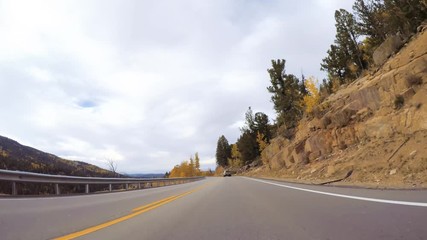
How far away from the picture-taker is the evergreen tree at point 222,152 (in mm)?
163425

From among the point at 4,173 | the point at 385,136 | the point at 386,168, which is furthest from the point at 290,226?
the point at 385,136

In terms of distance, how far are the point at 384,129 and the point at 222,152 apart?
14412 centimetres

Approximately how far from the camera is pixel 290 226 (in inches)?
251

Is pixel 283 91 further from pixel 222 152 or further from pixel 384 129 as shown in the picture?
pixel 222 152

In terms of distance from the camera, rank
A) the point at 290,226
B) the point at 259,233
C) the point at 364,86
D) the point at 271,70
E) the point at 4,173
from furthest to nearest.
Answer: the point at 271,70 → the point at 364,86 → the point at 4,173 → the point at 290,226 → the point at 259,233

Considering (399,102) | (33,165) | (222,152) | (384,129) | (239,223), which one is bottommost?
(239,223)

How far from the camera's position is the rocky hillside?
1617 centimetres

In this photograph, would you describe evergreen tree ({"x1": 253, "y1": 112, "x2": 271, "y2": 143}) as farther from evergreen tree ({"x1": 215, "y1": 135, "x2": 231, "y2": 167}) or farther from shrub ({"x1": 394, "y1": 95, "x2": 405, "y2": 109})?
shrub ({"x1": 394, "y1": 95, "x2": 405, "y2": 109})

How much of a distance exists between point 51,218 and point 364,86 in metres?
26.3

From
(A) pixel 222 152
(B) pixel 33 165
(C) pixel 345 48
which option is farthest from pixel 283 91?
(A) pixel 222 152

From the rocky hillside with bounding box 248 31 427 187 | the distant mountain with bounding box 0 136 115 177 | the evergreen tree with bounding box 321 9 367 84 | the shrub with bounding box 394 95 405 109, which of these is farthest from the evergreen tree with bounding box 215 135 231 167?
the shrub with bounding box 394 95 405 109

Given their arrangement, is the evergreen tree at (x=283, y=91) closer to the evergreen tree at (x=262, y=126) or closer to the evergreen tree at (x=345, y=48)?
the evergreen tree at (x=345, y=48)

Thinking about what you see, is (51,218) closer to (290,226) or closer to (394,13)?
(290,226)

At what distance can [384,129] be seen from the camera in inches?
888
